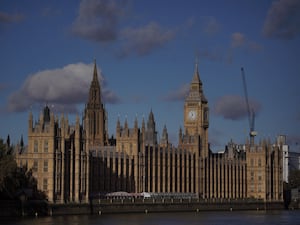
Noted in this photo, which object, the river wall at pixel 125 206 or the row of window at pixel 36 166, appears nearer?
the river wall at pixel 125 206

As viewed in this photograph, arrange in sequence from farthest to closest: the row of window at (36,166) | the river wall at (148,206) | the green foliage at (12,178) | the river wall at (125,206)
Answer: the river wall at (148,206) < the row of window at (36,166) < the river wall at (125,206) < the green foliage at (12,178)

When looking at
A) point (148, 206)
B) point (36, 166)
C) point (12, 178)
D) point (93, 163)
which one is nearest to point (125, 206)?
point (148, 206)

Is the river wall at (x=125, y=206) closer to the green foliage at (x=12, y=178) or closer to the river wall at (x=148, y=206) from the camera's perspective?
the river wall at (x=148, y=206)

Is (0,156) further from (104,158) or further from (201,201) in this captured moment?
(201,201)

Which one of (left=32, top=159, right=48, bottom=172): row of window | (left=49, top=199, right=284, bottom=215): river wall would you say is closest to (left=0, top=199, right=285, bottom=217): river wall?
(left=49, top=199, right=284, bottom=215): river wall

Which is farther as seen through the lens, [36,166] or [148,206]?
[148,206]

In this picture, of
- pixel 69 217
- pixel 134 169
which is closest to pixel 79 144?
pixel 69 217

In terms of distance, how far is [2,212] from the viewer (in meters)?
124

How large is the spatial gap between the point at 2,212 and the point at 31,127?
18716 mm

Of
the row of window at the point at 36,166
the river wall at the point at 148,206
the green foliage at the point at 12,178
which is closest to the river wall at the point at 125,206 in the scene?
the river wall at the point at 148,206

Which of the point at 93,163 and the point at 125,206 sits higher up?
the point at 93,163

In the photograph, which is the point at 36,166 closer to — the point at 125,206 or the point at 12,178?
the point at 12,178

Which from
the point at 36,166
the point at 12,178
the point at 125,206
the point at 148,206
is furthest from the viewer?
the point at 148,206

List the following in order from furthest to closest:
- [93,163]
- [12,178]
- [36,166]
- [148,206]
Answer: [93,163] < [148,206] < [36,166] < [12,178]
